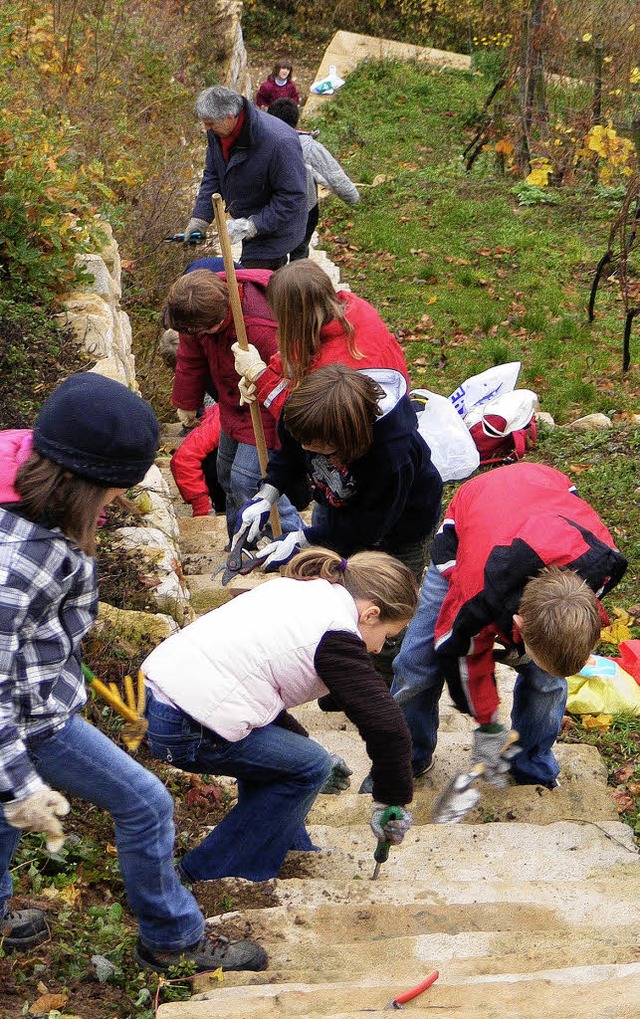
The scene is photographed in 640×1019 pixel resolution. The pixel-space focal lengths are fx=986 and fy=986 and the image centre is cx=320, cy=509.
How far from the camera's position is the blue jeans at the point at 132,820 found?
2.43 metres

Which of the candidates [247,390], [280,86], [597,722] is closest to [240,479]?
[247,390]

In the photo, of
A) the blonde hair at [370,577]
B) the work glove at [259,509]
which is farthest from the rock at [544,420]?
the blonde hair at [370,577]

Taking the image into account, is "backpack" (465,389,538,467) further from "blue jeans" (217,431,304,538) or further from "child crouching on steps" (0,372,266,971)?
"child crouching on steps" (0,372,266,971)

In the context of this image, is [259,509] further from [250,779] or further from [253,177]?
[253,177]

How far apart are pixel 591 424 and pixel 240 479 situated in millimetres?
3543

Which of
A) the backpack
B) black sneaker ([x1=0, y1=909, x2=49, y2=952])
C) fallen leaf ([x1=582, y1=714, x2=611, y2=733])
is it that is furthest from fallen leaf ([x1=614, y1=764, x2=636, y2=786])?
the backpack

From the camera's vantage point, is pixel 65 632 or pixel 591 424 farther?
pixel 591 424

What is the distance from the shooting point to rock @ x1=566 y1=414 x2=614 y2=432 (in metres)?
7.49

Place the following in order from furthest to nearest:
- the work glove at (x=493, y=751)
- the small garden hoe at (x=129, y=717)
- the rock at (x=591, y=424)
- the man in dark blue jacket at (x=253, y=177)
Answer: the rock at (x=591, y=424), the man in dark blue jacket at (x=253, y=177), the work glove at (x=493, y=751), the small garden hoe at (x=129, y=717)

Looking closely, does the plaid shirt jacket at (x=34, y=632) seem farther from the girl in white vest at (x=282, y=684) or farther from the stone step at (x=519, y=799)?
the stone step at (x=519, y=799)

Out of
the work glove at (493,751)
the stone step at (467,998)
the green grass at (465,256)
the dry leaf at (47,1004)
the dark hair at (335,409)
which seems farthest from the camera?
→ the green grass at (465,256)

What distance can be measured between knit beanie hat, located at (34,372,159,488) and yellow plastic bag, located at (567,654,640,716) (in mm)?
2926

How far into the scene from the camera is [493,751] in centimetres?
356

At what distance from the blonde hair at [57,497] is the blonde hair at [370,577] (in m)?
0.72
